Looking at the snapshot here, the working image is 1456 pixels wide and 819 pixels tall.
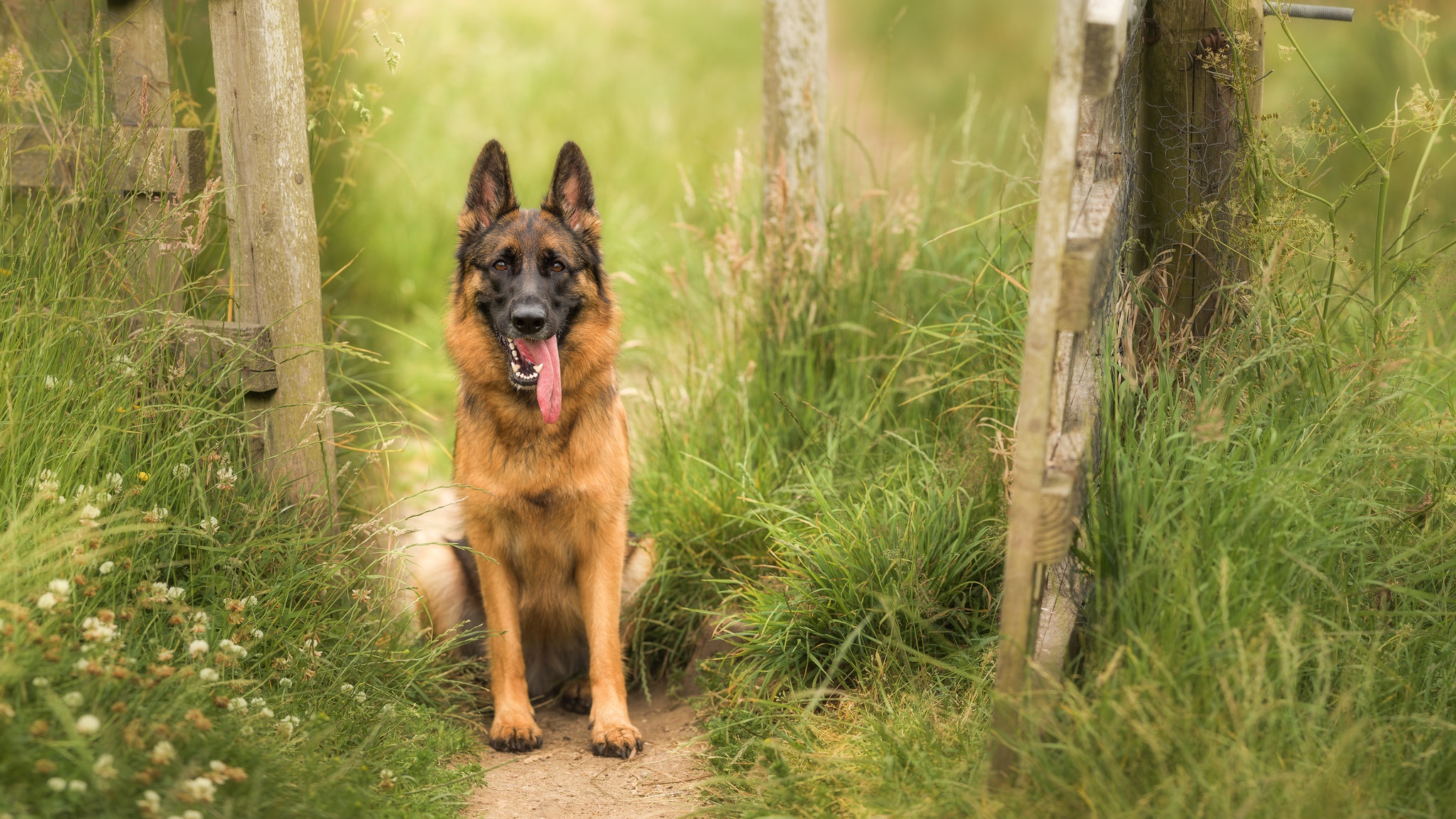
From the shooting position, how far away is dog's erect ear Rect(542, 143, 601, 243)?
3.95 m

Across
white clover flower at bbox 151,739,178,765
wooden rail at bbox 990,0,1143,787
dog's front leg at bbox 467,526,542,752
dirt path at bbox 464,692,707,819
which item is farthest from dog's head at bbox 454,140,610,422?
wooden rail at bbox 990,0,1143,787

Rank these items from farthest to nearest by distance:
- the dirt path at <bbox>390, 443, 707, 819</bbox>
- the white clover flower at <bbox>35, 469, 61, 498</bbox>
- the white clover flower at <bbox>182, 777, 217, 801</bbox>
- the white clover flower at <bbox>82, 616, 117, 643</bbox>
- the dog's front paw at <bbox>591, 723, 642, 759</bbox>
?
1. the dog's front paw at <bbox>591, 723, 642, 759</bbox>
2. the dirt path at <bbox>390, 443, 707, 819</bbox>
3. the white clover flower at <bbox>35, 469, 61, 498</bbox>
4. the white clover flower at <bbox>82, 616, 117, 643</bbox>
5. the white clover flower at <bbox>182, 777, 217, 801</bbox>

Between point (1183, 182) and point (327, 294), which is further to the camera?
point (327, 294)

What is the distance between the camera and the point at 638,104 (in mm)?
9625

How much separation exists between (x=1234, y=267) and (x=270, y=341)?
3185mm

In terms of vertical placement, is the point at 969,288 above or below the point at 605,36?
below

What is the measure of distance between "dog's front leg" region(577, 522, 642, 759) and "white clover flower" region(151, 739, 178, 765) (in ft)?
5.80

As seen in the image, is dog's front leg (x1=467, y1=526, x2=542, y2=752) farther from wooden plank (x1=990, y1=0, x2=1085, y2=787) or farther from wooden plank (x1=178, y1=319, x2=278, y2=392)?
wooden plank (x1=990, y1=0, x2=1085, y2=787)

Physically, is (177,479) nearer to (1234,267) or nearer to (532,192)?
(1234,267)

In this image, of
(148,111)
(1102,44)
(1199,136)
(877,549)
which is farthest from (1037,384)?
(148,111)

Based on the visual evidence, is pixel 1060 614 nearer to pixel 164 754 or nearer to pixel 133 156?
pixel 164 754

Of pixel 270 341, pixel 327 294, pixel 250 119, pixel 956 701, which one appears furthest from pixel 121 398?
pixel 327 294

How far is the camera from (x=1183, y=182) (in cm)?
334

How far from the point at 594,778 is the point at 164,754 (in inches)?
64.9
